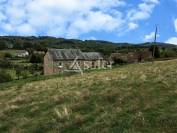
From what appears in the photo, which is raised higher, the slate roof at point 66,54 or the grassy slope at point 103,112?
the slate roof at point 66,54

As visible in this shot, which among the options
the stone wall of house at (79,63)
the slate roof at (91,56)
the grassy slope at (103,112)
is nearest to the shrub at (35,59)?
the slate roof at (91,56)

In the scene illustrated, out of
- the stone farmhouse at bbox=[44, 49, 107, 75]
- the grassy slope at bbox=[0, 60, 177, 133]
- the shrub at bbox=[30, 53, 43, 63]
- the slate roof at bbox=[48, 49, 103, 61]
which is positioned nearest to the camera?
the grassy slope at bbox=[0, 60, 177, 133]

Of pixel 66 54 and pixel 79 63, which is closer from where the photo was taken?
pixel 66 54

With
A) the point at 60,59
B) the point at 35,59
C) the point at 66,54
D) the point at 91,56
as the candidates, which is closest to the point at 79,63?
the point at 66,54

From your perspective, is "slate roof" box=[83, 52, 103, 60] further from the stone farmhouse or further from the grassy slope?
the grassy slope

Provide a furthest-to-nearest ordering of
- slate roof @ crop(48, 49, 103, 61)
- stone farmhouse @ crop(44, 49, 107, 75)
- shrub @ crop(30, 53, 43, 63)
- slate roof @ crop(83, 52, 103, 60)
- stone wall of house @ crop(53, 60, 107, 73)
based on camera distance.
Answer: shrub @ crop(30, 53, 43, 63), slate roof @ crop(83, 52, 103, 60), slate roof @ crop(48, 49, 103, 61), stone farmhouse @ crop(44, 49, 107, 75), stone wall of house @ crop(53, 60, 107, 73)

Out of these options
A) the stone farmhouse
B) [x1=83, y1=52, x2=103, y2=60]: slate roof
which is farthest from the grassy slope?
[x1=83, y1=52, x2=103, y2=60]: slate roof

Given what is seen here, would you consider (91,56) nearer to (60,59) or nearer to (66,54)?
(66,54)

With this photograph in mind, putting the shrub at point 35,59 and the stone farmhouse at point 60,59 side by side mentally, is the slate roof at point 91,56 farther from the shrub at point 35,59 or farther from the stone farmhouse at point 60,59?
the shrub at point 35,59

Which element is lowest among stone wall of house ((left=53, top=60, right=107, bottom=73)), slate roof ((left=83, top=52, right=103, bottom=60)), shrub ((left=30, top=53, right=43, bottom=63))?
Answer: stone wall of house ((left=53, top=60, right=107, bottom=73))

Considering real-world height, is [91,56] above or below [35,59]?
above

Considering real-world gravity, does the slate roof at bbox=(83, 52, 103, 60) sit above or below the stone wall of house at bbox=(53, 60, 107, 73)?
above

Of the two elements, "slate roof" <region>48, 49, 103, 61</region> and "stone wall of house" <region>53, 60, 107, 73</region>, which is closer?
"stone wall of house" <region>53, 60, 107, 73</region>

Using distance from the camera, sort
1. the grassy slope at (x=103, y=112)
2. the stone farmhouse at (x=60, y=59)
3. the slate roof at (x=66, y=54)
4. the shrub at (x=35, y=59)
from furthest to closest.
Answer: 1. the shrub at (x=35, y=59)
2. the slate roof at (x=66, y=54)
3. the stone farmhouse at (x=60, y=59)
4. the grassy slope at (x=103, y=112)
